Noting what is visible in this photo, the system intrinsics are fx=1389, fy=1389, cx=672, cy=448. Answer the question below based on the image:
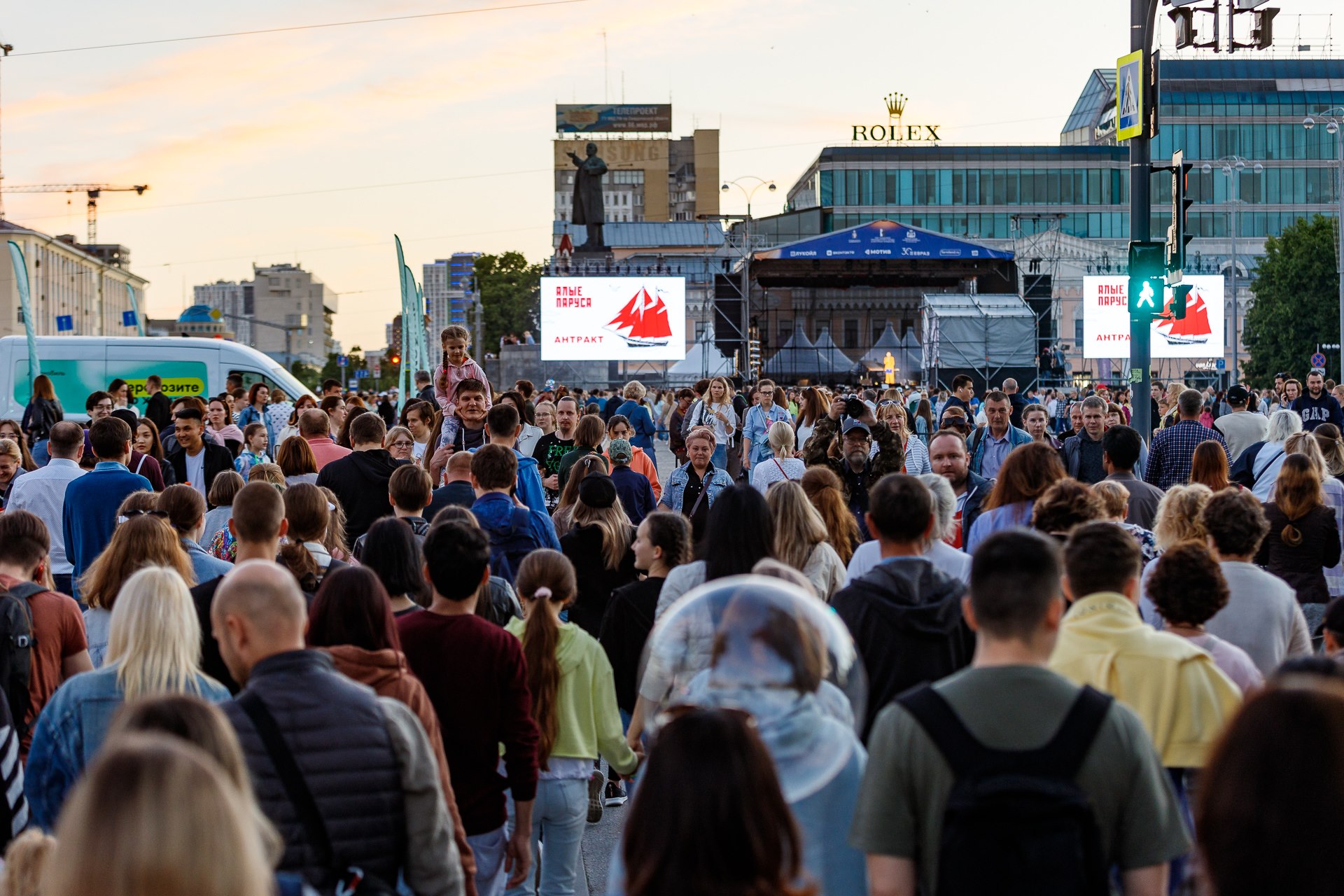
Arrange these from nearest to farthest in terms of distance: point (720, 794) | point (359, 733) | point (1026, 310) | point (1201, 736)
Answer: point (720, 794) < point (359, 733) < point (1201, 736) < point (1026, 310)

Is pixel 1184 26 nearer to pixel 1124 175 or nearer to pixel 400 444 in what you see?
pixel 400 444

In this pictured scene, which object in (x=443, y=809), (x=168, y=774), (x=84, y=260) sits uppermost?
(x=84, y=260)

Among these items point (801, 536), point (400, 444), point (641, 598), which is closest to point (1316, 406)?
point (400, 444)

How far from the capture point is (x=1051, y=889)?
2750mm

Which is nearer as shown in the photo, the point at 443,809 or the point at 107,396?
the point at 443,809

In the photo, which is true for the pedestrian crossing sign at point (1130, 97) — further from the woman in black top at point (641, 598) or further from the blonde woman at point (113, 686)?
the blonde woman at point (113, 686)

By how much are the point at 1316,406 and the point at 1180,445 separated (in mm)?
7249

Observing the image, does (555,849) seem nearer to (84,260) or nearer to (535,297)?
(535,297)

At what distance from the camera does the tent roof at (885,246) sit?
43906mm

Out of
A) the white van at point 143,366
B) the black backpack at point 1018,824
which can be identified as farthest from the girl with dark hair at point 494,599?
the white van at point 143,366

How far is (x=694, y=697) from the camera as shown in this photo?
2.85 m

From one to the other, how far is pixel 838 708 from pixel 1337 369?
6825cm

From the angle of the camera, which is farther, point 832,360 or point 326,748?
point 832,360

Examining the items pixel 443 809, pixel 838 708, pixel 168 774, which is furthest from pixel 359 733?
pixel 168 774
